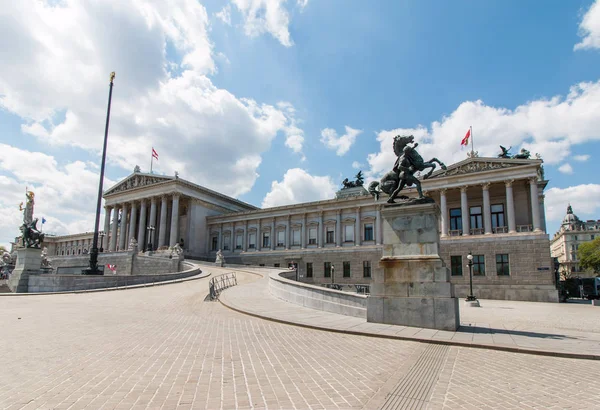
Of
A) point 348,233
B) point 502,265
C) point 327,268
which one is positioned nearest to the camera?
point 502,265

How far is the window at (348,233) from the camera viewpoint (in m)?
52.4

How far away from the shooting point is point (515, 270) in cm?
3759

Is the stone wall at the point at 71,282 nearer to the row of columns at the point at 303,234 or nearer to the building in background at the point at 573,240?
the row of columns at the point at 303,234

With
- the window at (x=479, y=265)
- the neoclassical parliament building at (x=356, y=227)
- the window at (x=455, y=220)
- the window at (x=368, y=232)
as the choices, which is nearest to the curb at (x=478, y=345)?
the neoclassical parliament building at (x=356, y=227)

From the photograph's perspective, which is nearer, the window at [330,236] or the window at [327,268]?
the window at [327,268]

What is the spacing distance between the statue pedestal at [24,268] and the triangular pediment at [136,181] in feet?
122

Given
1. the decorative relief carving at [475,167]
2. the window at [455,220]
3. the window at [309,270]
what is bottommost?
the window at [309,270]

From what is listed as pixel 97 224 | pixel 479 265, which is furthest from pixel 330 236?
pixel 97 224

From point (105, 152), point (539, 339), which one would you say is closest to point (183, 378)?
point (539, 339)

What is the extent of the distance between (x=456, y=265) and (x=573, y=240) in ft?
319

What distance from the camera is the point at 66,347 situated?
7816 millimetres

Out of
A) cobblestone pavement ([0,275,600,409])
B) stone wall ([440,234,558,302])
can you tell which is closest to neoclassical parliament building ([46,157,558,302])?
stone wall ([440,234,558,302])

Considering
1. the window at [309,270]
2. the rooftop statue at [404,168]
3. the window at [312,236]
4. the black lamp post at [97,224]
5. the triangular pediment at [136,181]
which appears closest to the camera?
the rooftop statue at [404,168]

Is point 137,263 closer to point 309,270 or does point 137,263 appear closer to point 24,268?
point 24,268
